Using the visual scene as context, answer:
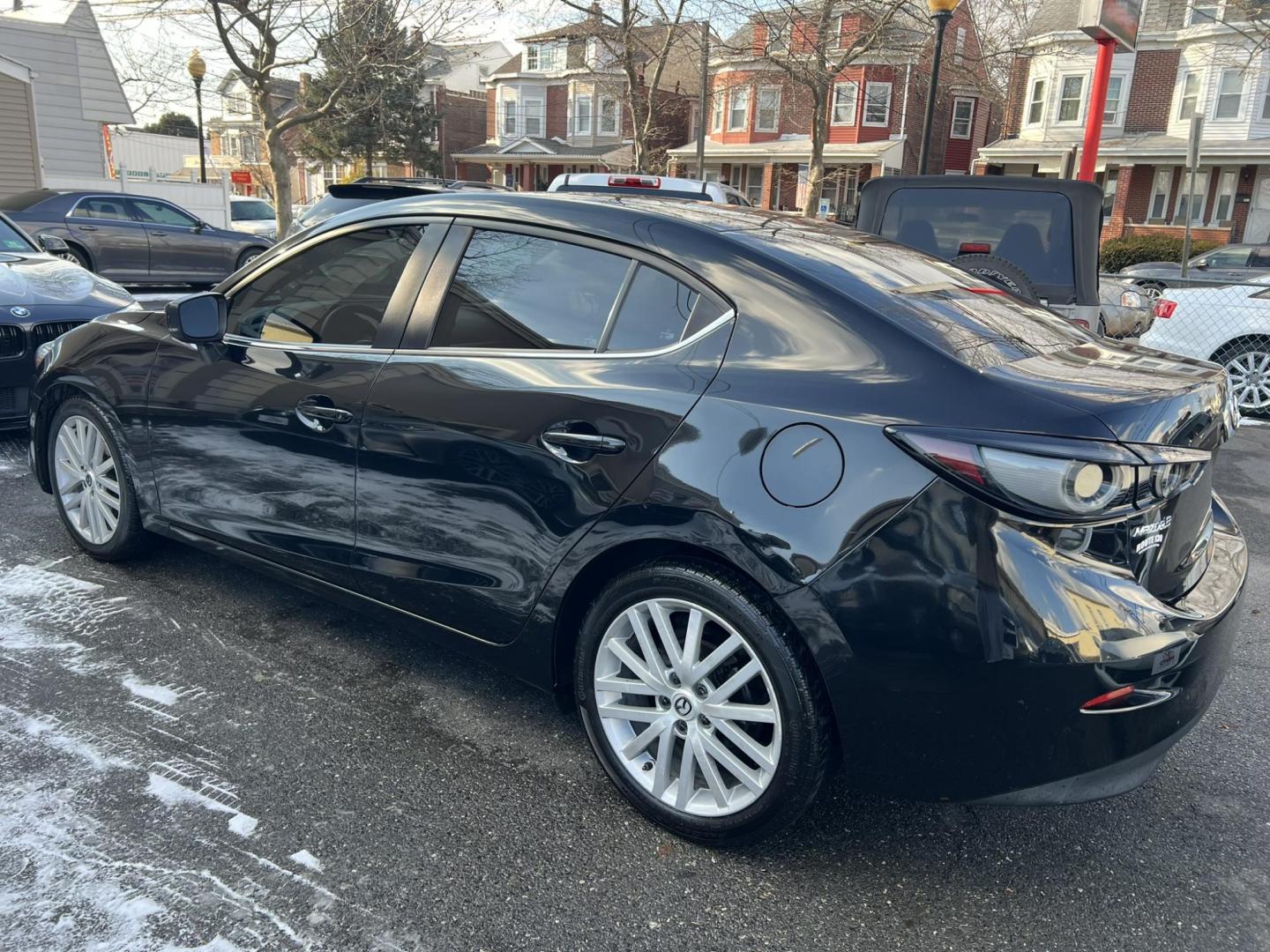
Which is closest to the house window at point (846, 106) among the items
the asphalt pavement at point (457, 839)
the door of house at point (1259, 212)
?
the door of house at point (1259, 212)

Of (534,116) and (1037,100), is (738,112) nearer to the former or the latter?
(1037,100)

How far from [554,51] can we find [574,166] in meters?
Result: 5.63

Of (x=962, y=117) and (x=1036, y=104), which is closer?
(x=1036, y=104)

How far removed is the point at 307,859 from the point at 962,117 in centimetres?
4423

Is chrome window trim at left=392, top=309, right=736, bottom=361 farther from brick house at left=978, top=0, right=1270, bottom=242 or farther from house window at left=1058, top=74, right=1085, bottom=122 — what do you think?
house window at left=1058, top=74, right=1085, bottom=122

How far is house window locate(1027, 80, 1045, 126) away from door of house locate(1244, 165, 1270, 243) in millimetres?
7607

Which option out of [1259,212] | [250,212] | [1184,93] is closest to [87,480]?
[250,212]

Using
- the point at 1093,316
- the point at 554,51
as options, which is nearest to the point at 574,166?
the point at 554,51

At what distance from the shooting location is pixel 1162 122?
33.8 m

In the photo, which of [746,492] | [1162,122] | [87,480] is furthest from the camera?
[1162,122]

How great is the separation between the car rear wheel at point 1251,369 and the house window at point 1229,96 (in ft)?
91.1

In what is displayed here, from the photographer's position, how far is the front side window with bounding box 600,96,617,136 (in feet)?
161

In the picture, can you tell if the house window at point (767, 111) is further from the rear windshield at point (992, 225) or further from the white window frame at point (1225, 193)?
the rear windshield at point (992, 225)

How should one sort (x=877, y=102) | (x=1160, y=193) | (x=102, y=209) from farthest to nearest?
(x=877, y=102)
(x=1160, y=193)
(x=102, y=209)
